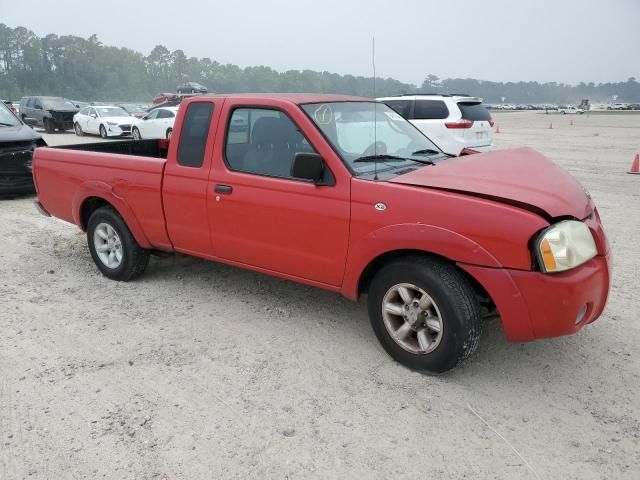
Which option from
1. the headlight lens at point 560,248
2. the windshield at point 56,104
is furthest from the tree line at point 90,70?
the headlight lens at point 560,248

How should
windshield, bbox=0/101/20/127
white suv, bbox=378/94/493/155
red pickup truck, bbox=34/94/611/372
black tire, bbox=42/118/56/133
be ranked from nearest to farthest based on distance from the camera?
1. red pickup truck, bbox=34/94/611/372
2. windshield, bbox=0/101/20/127
3. white suv, bbox=378/94/493/155
4. black tire, bbox=42/118/56/133

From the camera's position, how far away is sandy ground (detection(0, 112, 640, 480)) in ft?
8.67

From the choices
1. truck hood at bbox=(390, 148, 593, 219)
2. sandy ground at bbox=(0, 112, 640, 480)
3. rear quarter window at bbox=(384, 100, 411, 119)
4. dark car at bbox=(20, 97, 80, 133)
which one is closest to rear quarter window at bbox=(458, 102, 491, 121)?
rear quarter window at bbox=(384, 100, 411, 119)

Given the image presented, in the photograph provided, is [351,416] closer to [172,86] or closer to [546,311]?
[546,311]

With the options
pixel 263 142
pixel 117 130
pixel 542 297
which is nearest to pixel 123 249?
pixel 263 142

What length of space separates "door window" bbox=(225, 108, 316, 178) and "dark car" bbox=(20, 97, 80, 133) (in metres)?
22.4

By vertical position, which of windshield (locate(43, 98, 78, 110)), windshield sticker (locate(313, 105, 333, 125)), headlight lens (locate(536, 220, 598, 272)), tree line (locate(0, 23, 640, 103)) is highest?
tree line (locate(0, 23, 640, 103))

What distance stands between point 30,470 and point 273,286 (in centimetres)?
269

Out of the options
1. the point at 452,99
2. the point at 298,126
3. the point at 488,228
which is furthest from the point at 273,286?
the point at 452,99

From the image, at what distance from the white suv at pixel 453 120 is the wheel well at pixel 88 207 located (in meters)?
6.74

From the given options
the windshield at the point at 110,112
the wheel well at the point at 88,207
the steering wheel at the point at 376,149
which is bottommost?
the wheel well at the point at 88,207

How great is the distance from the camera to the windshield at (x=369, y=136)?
3744mm

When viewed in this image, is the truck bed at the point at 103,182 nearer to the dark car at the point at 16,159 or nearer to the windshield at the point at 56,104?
the dark car at the point at 16,159

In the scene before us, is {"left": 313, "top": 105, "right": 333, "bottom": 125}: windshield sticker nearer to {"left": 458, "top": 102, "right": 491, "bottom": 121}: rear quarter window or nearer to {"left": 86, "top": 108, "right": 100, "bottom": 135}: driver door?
{"left": 458, "top": 102, "right": 491, "bottom": 121}: rear quarter window
